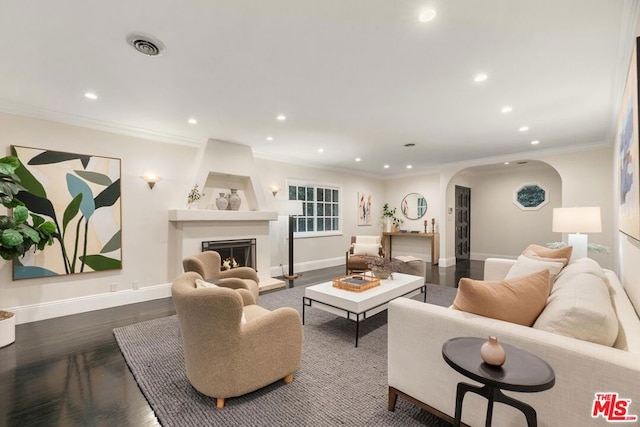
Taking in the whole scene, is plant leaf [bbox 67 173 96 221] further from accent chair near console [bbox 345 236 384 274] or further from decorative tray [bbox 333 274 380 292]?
accent chair near console [bbox 345 236 384 274]

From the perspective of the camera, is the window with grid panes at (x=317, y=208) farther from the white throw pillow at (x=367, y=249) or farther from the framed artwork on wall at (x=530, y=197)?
the framed artwork on wall at (x=530, y=197)

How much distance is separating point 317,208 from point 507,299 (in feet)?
18.3

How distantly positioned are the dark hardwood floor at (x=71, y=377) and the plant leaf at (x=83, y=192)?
1.37 metres

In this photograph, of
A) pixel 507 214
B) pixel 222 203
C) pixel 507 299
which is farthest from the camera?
pixel 507 214

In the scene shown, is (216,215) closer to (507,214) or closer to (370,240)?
(370,240)

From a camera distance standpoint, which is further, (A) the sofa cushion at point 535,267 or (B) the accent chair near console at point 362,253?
(B) the accent chair near console at point 362,253

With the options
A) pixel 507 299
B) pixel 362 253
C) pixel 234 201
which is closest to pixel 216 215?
pixel 234 201

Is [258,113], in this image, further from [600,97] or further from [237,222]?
[600,97]

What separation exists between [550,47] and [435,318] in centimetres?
228

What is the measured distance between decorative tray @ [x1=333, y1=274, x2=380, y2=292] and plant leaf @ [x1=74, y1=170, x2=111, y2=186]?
136 inches

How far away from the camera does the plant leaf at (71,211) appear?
3.59 meters

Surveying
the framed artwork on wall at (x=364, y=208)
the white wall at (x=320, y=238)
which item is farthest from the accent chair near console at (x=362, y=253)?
the framed artwork on wall at (x=364, y=208)

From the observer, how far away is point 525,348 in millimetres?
1291

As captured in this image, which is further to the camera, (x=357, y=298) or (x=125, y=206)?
(x=125, y=206)
